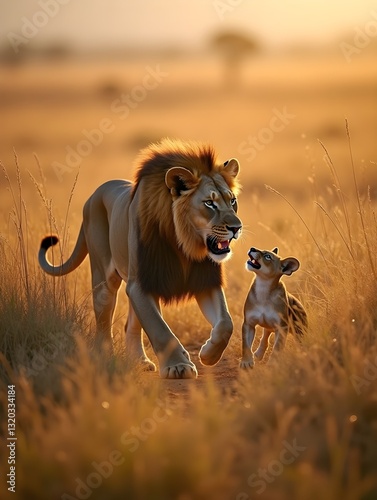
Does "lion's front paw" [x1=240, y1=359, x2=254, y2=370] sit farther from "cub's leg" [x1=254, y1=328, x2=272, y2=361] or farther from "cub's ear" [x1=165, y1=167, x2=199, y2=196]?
"cub's ear" [x1=165, y1=167, x2=199, y2=196]

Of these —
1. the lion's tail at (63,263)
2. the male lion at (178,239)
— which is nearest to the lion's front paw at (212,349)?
the male lion at (178,239)

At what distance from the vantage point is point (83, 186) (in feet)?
68.5

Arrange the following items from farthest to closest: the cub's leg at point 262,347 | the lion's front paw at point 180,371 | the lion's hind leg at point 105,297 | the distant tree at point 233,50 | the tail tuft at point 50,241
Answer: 1. the distant tree at point 233,50
2. the lion's hind leg at point 105,297
3. the tail tuft at point 50,241
4. the cub's leg at point 262,347
5. the lion's front paw at point 180,371

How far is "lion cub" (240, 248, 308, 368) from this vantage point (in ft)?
22.1

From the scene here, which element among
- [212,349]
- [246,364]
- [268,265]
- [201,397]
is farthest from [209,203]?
[201,397]

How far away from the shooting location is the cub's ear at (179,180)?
22.3ft

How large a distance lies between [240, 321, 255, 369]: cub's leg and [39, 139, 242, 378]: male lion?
0.17m

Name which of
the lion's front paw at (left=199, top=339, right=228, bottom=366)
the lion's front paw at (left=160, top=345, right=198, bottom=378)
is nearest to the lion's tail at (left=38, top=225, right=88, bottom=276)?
the lion's front paw at (left=160, top=345, right=198, bottom=378)

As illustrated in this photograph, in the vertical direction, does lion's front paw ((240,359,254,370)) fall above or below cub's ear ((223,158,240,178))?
below

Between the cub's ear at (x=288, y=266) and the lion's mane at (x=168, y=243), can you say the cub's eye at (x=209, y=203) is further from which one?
the cub's ear at (x=288, y=266)

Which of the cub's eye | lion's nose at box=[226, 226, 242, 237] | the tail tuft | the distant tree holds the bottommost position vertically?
lion's nose at box=[226, 226, 242, 237]

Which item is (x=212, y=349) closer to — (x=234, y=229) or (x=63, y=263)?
(x=234, y=229)

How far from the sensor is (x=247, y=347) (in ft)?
22.4

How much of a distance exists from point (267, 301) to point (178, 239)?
74cm
